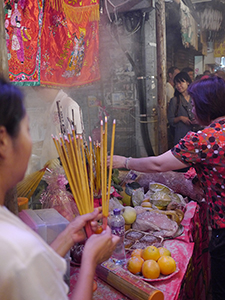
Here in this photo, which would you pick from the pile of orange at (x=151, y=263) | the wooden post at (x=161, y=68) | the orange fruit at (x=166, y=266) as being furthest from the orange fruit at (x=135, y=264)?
the wooden post at (x=161, y=68)

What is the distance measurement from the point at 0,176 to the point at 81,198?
443 millimetres

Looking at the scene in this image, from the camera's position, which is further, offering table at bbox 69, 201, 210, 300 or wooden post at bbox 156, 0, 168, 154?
wooden post at bbox 156, 0, 168, 154

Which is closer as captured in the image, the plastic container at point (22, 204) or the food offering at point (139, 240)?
the plastic container at point (22, 204)

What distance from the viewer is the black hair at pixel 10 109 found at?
0.62m

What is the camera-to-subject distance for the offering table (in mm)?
1343

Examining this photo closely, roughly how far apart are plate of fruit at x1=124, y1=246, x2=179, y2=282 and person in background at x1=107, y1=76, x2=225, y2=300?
0.38m

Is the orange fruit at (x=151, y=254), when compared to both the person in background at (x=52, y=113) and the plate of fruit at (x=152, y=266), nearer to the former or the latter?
the plate of fruit at (x=152, y=266)

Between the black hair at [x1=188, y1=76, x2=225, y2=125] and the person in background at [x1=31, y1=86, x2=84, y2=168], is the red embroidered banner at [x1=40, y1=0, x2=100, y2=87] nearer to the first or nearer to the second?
the person in background at [x1=31, y1=86, x2=84, y2=168]

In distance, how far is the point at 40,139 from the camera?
2789mm

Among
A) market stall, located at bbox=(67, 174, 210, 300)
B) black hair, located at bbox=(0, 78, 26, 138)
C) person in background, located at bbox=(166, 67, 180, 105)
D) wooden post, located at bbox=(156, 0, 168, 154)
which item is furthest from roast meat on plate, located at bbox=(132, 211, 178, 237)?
person in background, located at bbox=(166, 67, 180, 105)

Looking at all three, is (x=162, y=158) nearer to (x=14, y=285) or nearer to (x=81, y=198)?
(x=81, y=198)

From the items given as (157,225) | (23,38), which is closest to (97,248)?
(157,225)

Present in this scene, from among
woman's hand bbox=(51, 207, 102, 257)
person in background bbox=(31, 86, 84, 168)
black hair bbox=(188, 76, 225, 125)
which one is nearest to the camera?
woman's hand bbox=(51, 207, 102, 257)

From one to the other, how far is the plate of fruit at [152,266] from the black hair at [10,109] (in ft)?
3.61
